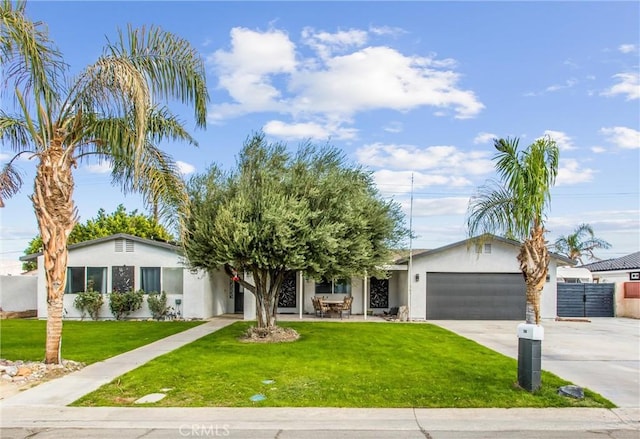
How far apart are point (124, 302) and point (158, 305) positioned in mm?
1266

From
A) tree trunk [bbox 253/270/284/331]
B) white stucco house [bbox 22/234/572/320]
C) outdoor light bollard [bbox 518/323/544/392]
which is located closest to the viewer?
outdoor light bollard [bbox 518/323/544/392]

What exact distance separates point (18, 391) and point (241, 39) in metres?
8.53

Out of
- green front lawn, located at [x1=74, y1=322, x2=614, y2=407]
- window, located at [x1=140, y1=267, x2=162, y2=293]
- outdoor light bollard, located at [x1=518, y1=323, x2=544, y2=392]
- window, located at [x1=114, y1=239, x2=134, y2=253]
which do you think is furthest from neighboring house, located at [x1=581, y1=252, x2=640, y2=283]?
window, located at [x1=114, y1=239, x2=134, y2=253]

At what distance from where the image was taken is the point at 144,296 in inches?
754

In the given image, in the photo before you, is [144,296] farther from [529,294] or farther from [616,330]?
[616,330]

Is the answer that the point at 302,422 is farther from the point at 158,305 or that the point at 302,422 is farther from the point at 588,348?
the point at 158,305

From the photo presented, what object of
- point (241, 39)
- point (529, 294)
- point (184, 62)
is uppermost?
point (241, 39)

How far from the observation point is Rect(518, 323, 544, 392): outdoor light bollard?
24.7 feet

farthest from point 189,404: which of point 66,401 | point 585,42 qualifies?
point 585,42

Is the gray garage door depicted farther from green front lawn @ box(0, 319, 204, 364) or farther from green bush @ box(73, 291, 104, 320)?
green bush @ box(73, 291, 104, 320)

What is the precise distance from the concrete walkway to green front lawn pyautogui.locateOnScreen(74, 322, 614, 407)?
335mm

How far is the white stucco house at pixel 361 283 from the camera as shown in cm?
1927

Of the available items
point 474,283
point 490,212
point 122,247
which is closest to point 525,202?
point 490,212

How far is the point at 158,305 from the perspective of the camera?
18766 millimetres
